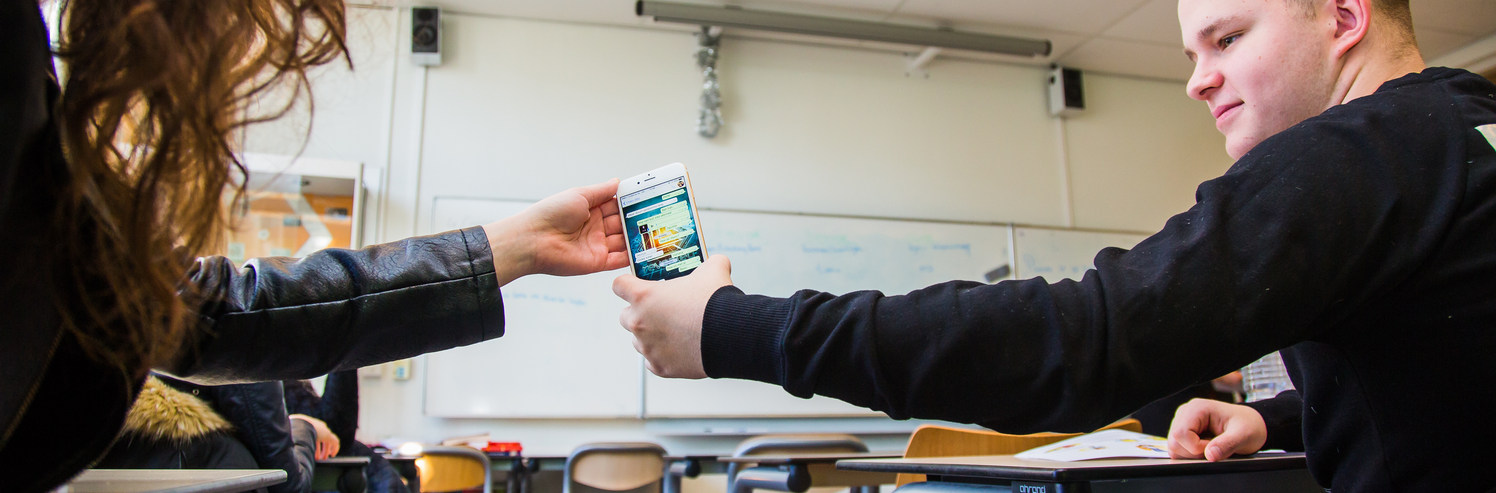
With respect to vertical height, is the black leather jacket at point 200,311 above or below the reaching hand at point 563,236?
below

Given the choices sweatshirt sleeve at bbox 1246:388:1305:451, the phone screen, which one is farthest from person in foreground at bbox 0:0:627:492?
sweatshirt sleeve at bbox 1246:388:1305:451

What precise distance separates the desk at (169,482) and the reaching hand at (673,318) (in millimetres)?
568

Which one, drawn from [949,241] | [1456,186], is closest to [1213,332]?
[1456,186]

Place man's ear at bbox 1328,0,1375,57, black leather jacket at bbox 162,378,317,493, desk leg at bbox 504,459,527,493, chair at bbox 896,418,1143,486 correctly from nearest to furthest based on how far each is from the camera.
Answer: man's ear at bbox 1328,0,1375,57
chair at bbox 896,418,1143,486
black leather jacket at bbox 162,378,317,493
desk leg at bbox 504,459,527,493

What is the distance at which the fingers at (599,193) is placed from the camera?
1.33 metres

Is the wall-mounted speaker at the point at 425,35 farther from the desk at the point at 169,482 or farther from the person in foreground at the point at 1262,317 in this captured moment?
the person in foreground at the point at 1262,317

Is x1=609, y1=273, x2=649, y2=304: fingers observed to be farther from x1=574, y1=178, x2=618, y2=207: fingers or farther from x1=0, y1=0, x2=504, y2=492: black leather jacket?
x1=574, y1=178, x2=618, y2=207: fingers

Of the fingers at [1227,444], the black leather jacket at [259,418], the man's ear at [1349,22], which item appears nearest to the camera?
the man's ear at [1349,22]

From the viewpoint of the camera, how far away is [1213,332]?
731mm

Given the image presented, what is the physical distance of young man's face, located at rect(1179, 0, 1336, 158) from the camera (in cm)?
102

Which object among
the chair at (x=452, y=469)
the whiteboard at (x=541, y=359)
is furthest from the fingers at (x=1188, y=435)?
the whiteboard at (x=541, y=359)

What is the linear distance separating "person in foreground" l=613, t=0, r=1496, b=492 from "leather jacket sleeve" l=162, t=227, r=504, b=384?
272mm

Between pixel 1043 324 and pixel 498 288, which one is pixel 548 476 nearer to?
pixel 498 288

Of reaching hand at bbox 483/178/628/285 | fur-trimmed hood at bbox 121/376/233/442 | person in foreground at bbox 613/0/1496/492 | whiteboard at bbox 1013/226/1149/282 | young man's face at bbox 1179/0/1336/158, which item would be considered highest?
whiteboard at bbox 1013/226/1149/282
